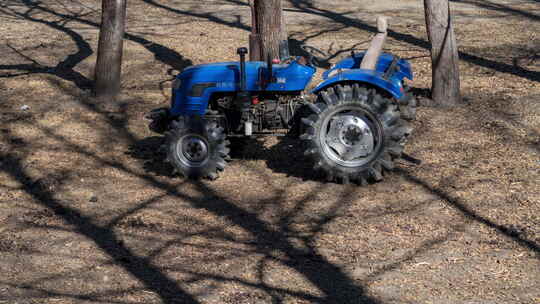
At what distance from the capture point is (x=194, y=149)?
995cm

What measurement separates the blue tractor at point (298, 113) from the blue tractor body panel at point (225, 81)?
0.01 m

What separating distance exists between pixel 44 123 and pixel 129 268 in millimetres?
5632

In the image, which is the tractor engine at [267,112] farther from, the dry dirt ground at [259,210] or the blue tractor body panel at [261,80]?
the dry dirt ground at [259,210]

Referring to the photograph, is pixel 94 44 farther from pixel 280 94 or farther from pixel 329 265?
pixel 329 265

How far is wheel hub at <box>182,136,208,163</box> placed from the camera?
32.5ft

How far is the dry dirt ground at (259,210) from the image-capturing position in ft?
23.5

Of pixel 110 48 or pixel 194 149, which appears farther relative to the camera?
pixel 110 48

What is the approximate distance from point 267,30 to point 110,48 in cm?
263

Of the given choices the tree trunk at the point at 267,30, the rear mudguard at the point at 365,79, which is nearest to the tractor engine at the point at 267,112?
the rear mudguard at the point at 365,79

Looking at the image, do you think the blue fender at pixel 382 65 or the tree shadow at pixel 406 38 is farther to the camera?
the tree shadow at pixel 406 38

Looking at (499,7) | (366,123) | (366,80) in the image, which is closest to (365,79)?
(366,80)

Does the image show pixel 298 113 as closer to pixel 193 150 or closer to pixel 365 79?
pixel 365 79

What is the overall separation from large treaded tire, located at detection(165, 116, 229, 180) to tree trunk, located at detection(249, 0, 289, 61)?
150 inches

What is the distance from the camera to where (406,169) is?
10.1 metres
